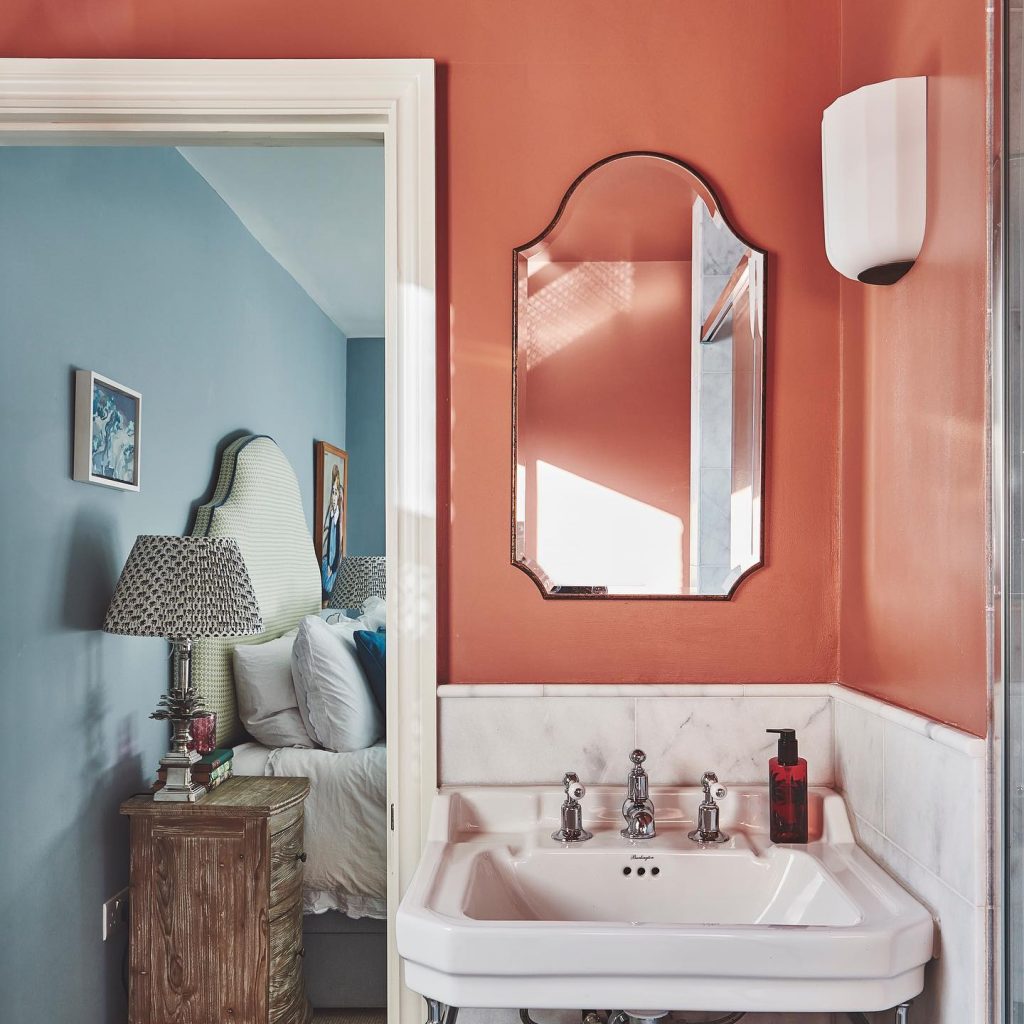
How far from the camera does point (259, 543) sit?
361 centimetres

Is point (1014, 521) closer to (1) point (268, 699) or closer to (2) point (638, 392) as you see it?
(2) point (638, 392)

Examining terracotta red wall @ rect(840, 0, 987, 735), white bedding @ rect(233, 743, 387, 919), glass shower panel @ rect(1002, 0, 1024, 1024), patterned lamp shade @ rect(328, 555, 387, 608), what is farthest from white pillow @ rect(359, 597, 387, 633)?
glass shower panel @ rect(1002, 0, 1024, 1024)

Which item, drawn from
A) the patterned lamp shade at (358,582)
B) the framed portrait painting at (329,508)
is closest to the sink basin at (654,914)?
the patterned lamp shade at (358,582)

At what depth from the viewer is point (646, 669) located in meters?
1.58

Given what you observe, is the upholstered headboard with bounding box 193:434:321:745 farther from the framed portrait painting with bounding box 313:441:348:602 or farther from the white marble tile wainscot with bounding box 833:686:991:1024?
the white marble tile wainscot with bounding box 833:686:991:1024

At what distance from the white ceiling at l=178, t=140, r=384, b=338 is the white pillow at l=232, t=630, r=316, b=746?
5.37 feet

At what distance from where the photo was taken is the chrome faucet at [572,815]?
146 cm

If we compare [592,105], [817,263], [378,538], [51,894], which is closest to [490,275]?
[592,105]

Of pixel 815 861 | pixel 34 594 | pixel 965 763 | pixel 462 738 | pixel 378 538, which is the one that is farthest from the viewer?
pixel 378 538

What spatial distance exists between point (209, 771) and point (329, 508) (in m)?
2.79

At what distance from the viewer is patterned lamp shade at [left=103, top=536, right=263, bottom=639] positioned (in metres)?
2.27

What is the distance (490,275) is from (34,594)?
4.36 ft

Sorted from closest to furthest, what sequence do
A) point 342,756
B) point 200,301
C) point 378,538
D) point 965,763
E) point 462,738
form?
point 965,763, point 462,738, point 342,756, point 200,301, point 378,538

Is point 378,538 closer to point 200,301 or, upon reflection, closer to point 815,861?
A: point 200,301
